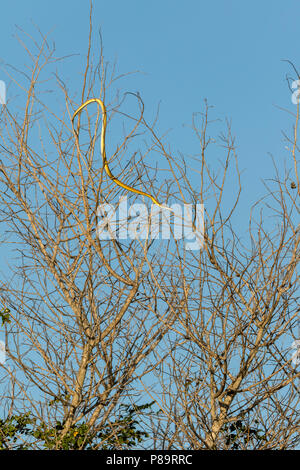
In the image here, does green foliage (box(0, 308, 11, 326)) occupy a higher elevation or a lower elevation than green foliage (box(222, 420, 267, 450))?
higher

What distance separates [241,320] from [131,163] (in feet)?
6.55

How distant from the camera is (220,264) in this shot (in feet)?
18.3

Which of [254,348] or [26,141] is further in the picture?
[26,141]

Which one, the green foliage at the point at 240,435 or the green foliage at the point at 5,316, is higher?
the green foliage at the point at 5,316

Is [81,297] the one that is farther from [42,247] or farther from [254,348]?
[254,348]

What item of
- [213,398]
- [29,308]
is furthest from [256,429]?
[29,308]

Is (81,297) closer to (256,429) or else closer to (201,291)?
(201,291)

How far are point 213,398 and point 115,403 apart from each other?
1036 millimetres

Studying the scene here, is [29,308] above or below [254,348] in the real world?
above
